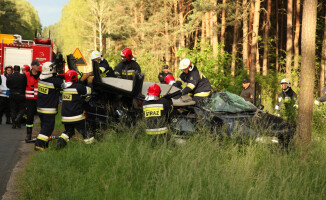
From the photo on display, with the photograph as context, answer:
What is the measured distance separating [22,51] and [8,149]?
1013 centimetres

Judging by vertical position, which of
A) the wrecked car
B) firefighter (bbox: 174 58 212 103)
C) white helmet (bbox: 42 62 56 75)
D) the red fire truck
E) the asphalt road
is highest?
the red fire truck

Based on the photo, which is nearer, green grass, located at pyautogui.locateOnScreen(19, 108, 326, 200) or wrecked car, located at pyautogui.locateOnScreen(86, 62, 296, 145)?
green grass, located at pyautogui.locateOnScreen(19, 108, 326, 200)

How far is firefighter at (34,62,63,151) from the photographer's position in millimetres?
7430

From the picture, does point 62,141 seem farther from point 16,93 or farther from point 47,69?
point 16,93

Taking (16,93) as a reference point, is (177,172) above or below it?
below

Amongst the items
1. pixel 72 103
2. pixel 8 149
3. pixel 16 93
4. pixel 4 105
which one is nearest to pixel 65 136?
pixel 72 103

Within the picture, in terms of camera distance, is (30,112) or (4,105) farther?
(4,105)

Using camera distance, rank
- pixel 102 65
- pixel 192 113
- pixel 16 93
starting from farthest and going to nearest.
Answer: pixel 16 93 → pixel 102 65 → pixel 192 113

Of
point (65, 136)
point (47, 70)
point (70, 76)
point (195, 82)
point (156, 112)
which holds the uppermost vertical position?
point (47, 70)

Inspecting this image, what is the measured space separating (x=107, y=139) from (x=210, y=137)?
6.14ft

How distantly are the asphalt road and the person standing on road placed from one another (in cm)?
45

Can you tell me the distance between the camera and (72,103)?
7.14 m

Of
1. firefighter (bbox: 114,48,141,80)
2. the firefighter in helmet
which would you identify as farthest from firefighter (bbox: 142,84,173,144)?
the firefighter in helmet

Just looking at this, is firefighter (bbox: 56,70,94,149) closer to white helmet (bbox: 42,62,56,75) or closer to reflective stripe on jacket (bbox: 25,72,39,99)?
white helmet (bbox: 42,62,56,75)
